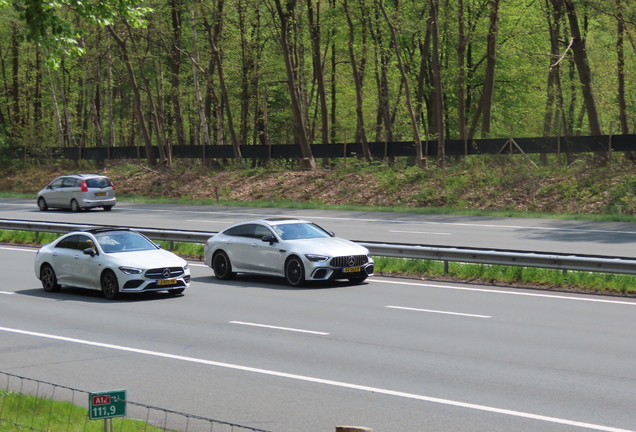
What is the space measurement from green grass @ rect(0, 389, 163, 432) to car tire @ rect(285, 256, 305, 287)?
9.36m

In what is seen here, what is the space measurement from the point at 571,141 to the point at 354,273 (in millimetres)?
21187

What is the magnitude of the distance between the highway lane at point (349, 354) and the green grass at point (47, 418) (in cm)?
89

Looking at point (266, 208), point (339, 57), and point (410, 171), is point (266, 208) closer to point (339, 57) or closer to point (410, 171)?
point (410, 171)

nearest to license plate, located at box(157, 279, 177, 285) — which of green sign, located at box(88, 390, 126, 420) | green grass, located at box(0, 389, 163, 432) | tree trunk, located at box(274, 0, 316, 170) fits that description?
green grass, located at box(0, 389, 163, 432)

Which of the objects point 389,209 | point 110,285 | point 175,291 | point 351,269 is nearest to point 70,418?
point 110,285

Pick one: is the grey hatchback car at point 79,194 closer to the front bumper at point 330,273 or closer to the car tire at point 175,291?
the car tire at point 175,291

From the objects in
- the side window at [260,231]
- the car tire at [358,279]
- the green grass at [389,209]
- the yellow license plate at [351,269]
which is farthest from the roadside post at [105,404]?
the green grass at [389,209]

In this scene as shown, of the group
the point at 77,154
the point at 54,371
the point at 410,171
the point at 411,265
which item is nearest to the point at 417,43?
the point at 410,171

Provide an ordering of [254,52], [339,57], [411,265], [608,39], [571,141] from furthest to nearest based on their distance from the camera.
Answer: [339,57]
[254,52]
[608,39]
[571,141]
[411,265]

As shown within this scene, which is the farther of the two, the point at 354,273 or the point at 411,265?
the point at 411,265

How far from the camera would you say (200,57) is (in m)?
56.7

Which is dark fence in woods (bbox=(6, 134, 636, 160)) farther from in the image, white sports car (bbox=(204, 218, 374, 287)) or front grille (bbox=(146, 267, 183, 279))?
front grille (bbox=(146, 267, 183, 279))

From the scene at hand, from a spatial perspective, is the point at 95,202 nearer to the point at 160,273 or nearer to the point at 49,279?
the point at 49,279

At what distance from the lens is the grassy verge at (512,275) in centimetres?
1641
